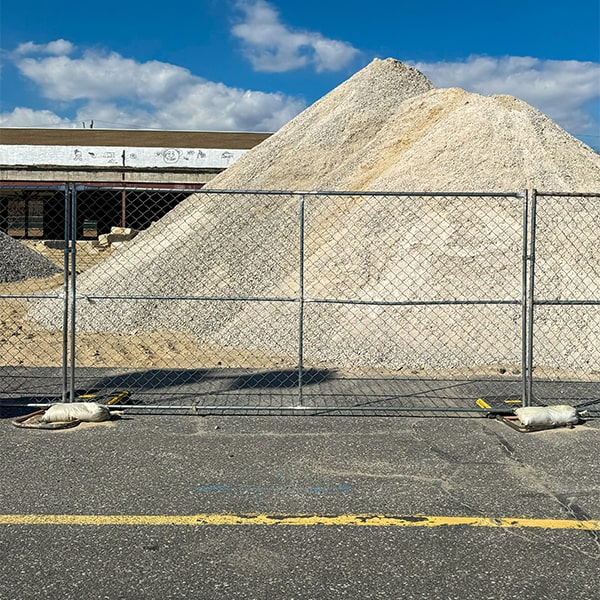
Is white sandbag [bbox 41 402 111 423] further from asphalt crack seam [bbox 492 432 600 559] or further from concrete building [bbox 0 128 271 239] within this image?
concrete building [bbox 0 128 271 239]

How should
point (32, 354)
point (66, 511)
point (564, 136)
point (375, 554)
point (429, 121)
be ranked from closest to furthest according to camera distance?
point (375, 554), point (66, 511), point (32, 354), point (564, 136), point (429, 121)

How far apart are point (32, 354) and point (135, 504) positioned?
6294mm

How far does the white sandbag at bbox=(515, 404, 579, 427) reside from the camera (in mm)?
5621

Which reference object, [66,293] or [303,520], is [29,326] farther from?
[303,520]

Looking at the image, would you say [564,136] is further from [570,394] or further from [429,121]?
[570,394]

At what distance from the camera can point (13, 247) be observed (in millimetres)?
19250

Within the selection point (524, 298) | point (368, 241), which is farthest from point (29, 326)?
point (524, 298)

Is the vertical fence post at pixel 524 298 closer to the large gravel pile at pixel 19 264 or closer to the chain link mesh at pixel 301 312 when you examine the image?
the chain link mesh at pixel 301 312

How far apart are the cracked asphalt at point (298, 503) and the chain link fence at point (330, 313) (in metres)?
0.69

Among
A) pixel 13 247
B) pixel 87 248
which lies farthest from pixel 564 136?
pixel 87 248

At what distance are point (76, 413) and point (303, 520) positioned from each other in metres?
2.74

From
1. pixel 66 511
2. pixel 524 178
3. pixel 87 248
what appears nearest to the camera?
pixel 66 511

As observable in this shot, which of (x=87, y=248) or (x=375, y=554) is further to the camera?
(x=87, y=248)

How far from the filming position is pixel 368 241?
10711 mm
